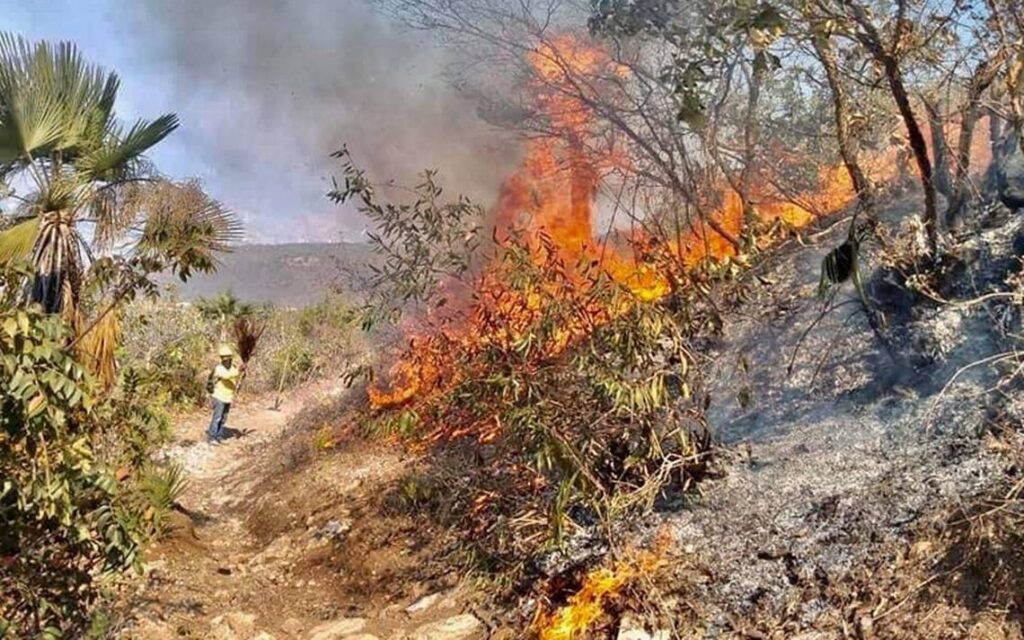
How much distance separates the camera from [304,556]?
270 inches

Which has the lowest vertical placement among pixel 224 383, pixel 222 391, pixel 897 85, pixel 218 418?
pixel 218 418

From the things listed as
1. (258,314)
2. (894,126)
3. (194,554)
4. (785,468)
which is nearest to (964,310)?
(785,468)

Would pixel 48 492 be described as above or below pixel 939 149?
below

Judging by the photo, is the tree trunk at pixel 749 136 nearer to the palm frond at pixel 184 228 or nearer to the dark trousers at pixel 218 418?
the palm frond at pixel 184 228

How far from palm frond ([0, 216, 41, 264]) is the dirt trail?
2507mm

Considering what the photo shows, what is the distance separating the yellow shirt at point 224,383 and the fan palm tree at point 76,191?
6300 millimetres

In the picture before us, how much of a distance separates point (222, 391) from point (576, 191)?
20.6 feet

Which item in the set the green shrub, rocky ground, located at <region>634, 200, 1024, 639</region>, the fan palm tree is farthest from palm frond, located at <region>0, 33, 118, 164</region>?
rocky ground, located at <region>634, 200, 1024, 639</region>

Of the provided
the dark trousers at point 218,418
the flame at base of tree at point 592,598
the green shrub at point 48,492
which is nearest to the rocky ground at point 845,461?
the flame at base of tree at point 592,598

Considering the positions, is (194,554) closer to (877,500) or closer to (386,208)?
(386,208)

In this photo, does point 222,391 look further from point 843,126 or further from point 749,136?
point 843,126

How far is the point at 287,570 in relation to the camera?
21.9 ft

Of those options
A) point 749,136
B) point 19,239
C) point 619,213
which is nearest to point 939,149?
point 749,136

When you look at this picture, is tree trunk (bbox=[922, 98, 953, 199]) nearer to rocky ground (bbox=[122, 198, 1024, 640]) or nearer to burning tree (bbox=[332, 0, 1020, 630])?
burning tree (bbox=[332, 0, 1020, 630])
